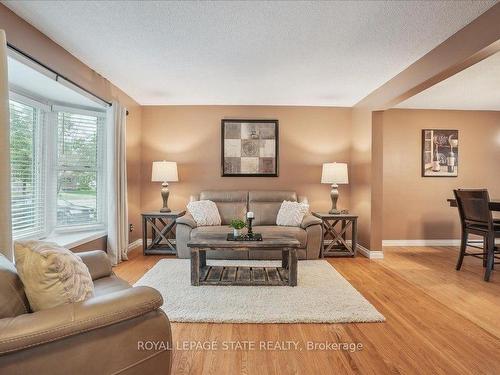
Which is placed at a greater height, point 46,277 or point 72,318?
point 46,277

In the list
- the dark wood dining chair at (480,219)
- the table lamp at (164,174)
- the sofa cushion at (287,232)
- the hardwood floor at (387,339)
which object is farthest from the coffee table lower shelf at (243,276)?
the dark wood dining chair at (480,219)

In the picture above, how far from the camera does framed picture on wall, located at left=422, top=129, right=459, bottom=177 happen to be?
17.1 ft

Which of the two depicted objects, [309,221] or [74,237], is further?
[309,221]

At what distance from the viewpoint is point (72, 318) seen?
1.17 meters

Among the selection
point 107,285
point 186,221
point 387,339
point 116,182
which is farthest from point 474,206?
point 116,182

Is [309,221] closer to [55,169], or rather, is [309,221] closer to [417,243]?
[417,243]

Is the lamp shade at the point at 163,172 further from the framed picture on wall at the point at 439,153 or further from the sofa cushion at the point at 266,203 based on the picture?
the framed picture on wall at the point at 439,153

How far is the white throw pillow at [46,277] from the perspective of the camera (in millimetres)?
1277

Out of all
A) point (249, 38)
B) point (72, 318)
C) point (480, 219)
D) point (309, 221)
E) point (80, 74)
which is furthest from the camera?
point (309, 221)

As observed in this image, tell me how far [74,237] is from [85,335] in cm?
278

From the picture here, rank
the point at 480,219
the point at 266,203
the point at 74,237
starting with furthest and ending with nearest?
the point at 266,203
the point at 74,237
the point at 480,219

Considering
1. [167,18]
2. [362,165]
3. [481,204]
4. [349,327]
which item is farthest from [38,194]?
[481,204]

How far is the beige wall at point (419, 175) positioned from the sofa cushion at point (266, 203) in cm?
180

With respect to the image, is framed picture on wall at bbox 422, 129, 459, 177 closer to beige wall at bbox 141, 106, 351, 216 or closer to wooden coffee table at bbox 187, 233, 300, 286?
beige wall at bbox 141, 106, 351, 216
